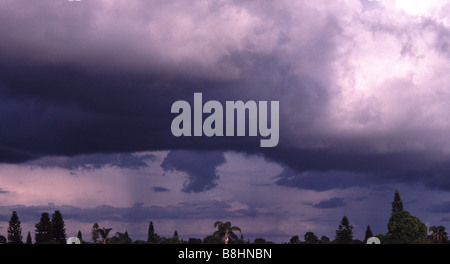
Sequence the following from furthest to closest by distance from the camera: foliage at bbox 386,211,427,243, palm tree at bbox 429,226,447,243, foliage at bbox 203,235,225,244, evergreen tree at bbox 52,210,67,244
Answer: palm tree at bbox 429,226,447,243 < evergreen tree at bbox 52,210,67,244 < foliage at bbox 386,211,427,243 < foliage at bbox 203,235,225,244

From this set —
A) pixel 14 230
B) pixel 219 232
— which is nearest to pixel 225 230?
pixel 219 232

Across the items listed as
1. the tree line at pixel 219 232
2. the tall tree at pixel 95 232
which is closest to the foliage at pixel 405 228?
the tree line at pixel 219 232

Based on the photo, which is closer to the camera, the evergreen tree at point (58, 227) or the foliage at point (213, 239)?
the foliage at point (213, 239)

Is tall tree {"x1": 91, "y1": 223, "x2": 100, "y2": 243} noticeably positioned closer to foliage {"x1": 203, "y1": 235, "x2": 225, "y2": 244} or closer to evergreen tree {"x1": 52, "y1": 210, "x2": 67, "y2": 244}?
evergreen tree {"x1": 52, "y1": 210, "x2": 67, "y2": 244}

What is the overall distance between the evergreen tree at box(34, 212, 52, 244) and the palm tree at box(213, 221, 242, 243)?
65.9 m

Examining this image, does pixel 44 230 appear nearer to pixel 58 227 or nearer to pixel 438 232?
pixel 58 227

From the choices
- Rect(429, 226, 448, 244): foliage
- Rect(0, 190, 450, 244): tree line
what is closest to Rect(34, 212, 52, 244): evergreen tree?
Rect(0, 190, 450, 244): tree line

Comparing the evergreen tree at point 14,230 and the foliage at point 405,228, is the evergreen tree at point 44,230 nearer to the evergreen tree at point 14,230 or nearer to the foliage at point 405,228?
the evergreen tree at point 14,230

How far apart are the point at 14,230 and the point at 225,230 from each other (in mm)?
80521

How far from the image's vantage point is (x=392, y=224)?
16788 centimetres

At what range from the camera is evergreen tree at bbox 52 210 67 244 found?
178250 millimetres

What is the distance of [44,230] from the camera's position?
177 meters

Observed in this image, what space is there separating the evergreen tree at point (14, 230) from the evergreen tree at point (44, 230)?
8.30m

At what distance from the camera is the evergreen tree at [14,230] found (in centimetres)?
18012
